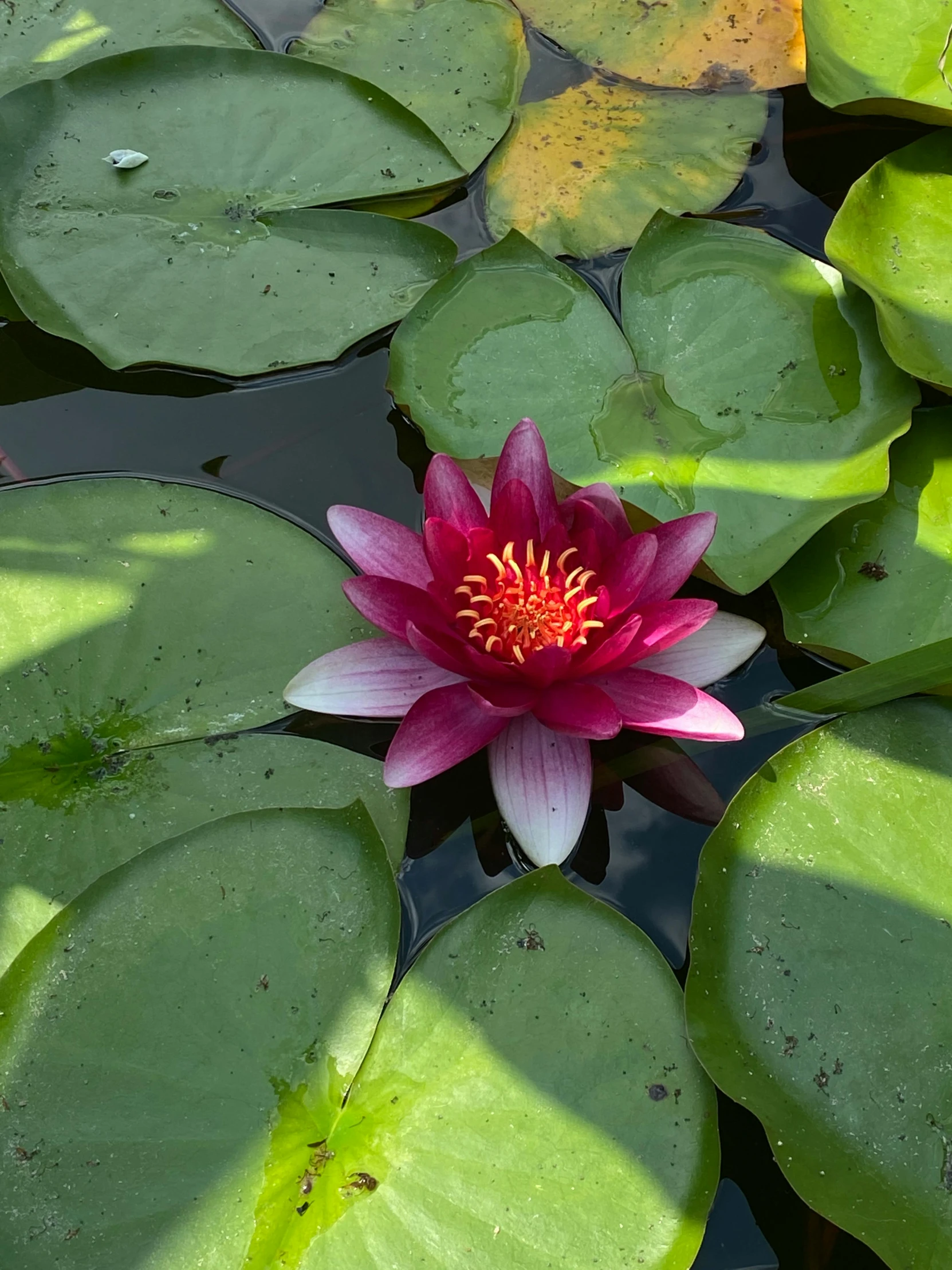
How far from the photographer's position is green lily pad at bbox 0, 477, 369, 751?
1.92 m

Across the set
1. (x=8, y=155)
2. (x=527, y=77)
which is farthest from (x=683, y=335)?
Result: (x=8, y=155)

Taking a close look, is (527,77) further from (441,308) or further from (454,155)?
(441,308)

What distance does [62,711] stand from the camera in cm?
192

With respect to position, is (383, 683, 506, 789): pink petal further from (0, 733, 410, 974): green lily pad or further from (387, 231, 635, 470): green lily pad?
(387, 231, 635, 470): green lily pad

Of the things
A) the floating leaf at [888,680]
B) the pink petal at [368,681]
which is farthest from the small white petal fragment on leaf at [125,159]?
the floating leaf at [888,680]

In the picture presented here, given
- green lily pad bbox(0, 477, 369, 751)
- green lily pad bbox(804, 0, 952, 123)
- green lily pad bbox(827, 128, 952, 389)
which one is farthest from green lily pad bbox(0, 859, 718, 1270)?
green lily pad bbox(804, 0, 952, 123)

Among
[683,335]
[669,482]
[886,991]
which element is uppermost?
[683,335]

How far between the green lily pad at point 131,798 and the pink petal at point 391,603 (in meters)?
0.30

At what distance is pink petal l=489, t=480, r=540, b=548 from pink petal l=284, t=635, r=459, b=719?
1.06ft

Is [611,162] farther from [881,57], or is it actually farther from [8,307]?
[8,307]

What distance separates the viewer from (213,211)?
2.61 metres

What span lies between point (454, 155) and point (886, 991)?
103 inches

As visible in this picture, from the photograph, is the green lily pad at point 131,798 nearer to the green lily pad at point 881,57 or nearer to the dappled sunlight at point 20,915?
the dappled sunlight at point 20,915

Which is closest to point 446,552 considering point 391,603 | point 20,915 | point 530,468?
point 391,603
